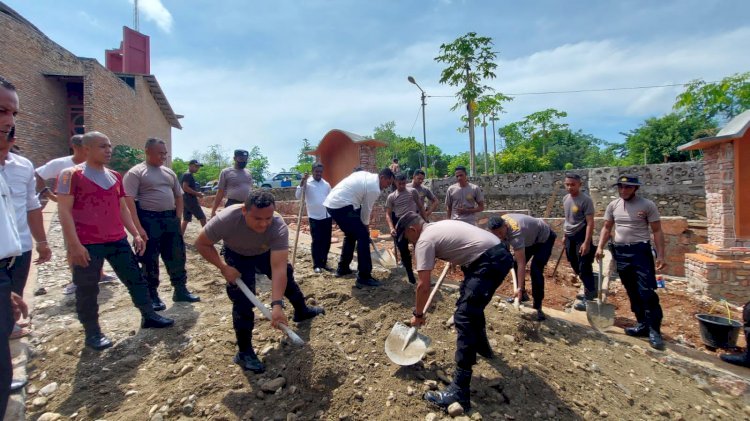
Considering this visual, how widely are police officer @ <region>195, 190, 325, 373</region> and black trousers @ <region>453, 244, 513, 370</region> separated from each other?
3.67 feet

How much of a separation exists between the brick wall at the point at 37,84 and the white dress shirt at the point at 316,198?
36.3ft

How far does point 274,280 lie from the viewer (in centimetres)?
239

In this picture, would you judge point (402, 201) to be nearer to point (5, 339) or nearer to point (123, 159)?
point (5, 339)

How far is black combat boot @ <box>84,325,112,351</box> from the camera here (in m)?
2.75

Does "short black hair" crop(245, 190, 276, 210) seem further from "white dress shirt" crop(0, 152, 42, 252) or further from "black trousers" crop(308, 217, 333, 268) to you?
"black trousers" crop(308, 217, 333, 268)

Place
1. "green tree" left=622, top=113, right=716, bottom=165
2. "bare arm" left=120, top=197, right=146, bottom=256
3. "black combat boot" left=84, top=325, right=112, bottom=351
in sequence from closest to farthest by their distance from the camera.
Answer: "black combat boot" left=84, top=325, right=112, bottom=351, "bare arm" left=120, top=197, right=146, bottom=256, "green tree" left=622, top=113, right=716, bottom=165

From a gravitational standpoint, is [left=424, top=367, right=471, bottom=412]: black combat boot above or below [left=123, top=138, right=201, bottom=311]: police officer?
below

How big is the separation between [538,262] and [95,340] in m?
4.10

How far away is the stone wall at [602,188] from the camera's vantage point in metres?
8.42

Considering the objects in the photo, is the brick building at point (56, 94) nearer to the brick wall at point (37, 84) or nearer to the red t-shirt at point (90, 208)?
the brick wall at point (37, 84)

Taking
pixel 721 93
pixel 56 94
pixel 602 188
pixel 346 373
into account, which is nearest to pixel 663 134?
pixel 721 93

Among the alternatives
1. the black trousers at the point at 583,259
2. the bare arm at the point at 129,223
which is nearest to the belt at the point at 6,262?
the bare arm at the point at 129,223

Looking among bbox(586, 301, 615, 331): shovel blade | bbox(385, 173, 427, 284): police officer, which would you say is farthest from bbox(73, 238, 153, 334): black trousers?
bbox(586, 301, 615, 331): shovel blade

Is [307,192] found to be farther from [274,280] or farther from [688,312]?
[688,312]
